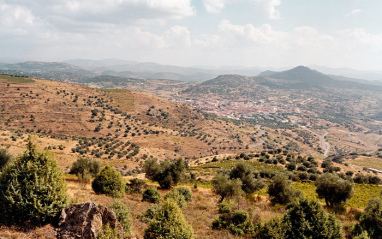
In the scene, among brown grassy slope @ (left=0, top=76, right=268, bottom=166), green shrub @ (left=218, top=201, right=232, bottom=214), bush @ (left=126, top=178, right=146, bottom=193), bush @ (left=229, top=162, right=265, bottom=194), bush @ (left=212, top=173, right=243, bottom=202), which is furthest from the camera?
brown grassy slope @ (left=0, top=76, right=268, bottom=166)

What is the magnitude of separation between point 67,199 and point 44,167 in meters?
2.01

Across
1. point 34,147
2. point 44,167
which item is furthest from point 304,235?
point 34,147

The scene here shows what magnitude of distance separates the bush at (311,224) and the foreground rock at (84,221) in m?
10.8

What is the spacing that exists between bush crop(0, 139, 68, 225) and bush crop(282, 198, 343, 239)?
13769 mm

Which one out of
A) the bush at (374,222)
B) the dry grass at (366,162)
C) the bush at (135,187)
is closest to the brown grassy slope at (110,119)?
the bush at (135,187)

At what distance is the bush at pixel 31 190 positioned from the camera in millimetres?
8836

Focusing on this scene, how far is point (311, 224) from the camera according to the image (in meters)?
12.7

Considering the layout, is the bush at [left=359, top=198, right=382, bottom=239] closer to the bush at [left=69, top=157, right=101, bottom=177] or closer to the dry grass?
the bush at [left=69, top=157, right=101, bottom=177]

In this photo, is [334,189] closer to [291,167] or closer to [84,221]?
[84,221]

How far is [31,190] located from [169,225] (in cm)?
691

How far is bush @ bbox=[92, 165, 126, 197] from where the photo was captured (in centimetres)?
2132

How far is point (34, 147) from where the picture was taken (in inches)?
371

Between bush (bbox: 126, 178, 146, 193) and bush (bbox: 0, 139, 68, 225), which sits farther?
bush (bbox: 126, 178, 146, 193)

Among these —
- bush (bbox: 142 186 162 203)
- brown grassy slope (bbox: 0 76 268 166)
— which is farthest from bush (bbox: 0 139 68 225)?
brown grassy slope (bbox: 0 76 268 166)
